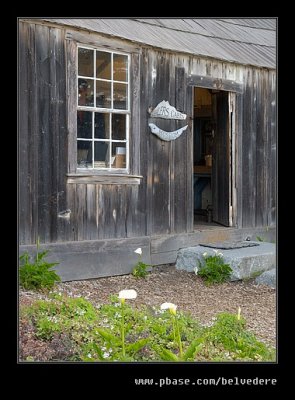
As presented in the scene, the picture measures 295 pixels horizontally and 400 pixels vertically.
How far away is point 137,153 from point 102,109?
0.92 meters

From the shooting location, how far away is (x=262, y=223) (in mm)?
11906

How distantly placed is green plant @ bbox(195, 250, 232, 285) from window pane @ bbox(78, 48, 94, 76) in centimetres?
314

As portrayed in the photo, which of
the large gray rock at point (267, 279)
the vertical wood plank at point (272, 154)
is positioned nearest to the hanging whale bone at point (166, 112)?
the vertical wood plank at point (272, 154)

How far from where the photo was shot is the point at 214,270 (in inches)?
366

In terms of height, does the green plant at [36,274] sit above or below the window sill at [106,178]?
below

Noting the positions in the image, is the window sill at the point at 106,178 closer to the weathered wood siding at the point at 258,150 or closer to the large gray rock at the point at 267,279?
the large gray rock at the point at 267,279

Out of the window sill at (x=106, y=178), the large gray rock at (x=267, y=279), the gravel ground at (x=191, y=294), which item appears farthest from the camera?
the large gray rock at (x=267, y=279)

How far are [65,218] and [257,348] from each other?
3.59 m

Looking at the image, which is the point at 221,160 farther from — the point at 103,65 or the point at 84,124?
the point at 84,124

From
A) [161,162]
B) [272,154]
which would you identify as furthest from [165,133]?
[272,154]

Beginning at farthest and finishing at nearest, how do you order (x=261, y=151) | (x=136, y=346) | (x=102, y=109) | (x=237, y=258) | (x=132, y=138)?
(x=261, y=151)
(x=237, y=258)
(x=132, y=138)
(x=102, y=109)
(x=136, y=346)

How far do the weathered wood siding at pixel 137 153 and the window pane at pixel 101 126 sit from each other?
46 cm

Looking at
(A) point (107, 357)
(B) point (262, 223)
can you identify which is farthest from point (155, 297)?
(B) point (262, 223)

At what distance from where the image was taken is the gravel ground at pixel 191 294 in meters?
7.34
